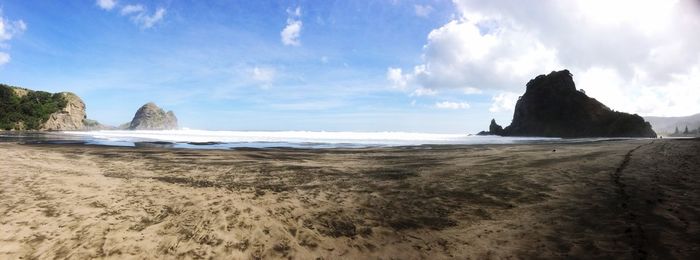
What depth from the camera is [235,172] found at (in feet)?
47.4

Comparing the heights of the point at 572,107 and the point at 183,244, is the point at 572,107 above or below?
above

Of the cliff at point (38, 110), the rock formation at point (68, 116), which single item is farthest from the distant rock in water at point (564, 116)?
the rock formation at point (68, 116)

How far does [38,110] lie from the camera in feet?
449

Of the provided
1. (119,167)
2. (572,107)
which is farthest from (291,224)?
(572,107)

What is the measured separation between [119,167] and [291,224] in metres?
11.7

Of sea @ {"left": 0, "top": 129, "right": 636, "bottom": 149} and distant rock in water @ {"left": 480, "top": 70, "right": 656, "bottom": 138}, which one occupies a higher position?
distant rock in water @ {"left": 480, "top": 70, "right": 656, "bottom": 138}

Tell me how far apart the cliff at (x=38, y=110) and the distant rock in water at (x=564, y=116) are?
175 m

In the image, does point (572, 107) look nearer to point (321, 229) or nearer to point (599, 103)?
point (599, 103)

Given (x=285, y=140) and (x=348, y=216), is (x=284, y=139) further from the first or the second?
(x=348, y=216)

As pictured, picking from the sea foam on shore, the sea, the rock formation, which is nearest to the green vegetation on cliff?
the rock formation

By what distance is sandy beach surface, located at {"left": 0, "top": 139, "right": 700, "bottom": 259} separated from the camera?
5.98m

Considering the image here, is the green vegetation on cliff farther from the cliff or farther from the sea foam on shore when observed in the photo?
the sea foam on shore

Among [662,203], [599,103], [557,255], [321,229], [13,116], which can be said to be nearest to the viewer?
[557,255]

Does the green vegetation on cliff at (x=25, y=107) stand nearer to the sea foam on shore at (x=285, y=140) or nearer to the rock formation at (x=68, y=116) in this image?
the rock formation at (x=68, y=116)
